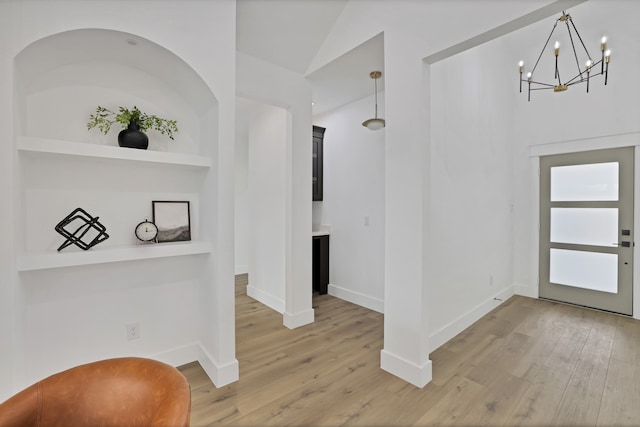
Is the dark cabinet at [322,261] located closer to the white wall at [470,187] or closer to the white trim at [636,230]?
the white wall at [470,187]

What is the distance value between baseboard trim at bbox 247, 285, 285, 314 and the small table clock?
1.88 m

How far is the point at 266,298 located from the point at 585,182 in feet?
14.8

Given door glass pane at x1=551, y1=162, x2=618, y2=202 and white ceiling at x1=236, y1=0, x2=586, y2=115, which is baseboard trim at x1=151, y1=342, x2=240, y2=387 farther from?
door glass pane at x1=551, y1=162, x2=618, y2=202

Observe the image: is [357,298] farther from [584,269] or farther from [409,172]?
[584,269]

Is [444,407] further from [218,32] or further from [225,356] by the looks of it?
[218,32]

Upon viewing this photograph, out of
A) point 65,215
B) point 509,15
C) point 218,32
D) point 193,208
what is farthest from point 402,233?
point 65,215

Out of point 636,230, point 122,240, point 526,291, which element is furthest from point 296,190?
point 636,230

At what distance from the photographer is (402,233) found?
225 centimetres

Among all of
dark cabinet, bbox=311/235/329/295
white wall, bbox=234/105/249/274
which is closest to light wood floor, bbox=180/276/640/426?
dark cabinet, bbox=311/235/329/295

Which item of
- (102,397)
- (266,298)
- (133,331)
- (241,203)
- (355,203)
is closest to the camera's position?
(102,397)

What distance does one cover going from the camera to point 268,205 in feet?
12.5

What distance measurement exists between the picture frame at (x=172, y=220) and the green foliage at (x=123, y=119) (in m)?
0.57

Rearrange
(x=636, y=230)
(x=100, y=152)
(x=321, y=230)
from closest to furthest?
(x=100, y=152) → (x=636, y=230) → (x=321, y=230)

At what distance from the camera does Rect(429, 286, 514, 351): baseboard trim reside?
2695 millimetres
